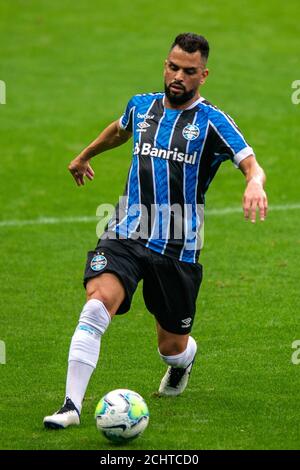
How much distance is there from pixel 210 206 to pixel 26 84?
289 inches

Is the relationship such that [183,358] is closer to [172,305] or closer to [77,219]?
[172,305]

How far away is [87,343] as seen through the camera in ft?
25.4

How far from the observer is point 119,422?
7.23m

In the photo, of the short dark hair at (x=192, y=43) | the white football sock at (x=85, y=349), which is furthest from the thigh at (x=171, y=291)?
the short dark hair at (x=192, y=43)

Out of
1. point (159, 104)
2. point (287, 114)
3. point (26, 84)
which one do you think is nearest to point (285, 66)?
point (287, 114)

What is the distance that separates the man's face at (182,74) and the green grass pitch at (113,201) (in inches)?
88.5

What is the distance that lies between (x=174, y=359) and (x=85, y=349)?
43.1 inches

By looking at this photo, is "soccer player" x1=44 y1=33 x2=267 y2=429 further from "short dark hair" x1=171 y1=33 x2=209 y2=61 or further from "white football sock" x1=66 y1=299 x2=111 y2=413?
"white football sock" x1=66 y1=299 x2=111 y2=413

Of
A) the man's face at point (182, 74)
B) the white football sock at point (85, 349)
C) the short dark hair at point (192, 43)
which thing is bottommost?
the white football sock at point (85, 349)

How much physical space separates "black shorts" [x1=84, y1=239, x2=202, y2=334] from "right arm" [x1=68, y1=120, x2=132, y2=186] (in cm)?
98

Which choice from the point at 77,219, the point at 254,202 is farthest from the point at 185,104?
the point at 77,219

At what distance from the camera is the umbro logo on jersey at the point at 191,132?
322 inches

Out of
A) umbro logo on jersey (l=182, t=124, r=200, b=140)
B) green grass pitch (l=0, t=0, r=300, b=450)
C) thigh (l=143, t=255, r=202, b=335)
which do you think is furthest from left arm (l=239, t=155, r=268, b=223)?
green grass pitch (l=0, t=0, r=300, b=450)

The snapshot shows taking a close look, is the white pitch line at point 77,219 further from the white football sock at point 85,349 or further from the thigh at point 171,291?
the white football sock at point 85,349
